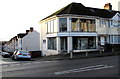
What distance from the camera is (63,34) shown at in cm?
2625

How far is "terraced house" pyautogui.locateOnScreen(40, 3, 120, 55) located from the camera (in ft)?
86.6

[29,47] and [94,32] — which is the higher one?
[94,32]

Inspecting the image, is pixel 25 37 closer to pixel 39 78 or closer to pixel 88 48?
pixel 88 48

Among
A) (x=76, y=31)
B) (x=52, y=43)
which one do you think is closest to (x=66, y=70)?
(x=76, y=31)

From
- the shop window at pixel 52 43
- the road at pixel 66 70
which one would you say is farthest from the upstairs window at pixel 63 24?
the road at pixel 66 70

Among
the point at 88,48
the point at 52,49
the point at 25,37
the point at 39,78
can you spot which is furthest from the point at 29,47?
the point at 39,78

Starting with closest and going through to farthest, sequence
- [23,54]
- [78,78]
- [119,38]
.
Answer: [78,78]
[23,54]
[119,38]

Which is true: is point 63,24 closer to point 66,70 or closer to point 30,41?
point 66,70

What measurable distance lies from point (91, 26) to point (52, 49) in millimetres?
8109

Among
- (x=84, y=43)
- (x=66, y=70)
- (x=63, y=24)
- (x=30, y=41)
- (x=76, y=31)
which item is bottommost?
(x=66, y=70)

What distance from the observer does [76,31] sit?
26.7 m

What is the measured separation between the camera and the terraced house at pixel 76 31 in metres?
26.4

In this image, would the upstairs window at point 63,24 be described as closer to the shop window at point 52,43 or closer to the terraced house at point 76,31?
the terraced house at point 76,31

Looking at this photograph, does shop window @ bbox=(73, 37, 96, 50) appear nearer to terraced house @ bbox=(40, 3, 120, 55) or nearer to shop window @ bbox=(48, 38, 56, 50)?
terraced house @ bbox=(40, 3, 120, 55)
